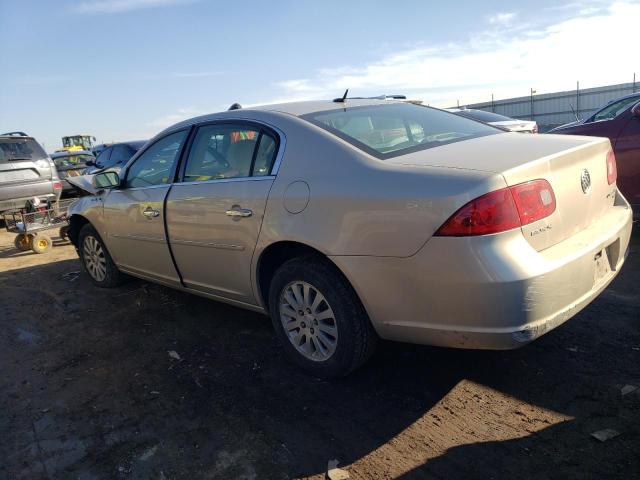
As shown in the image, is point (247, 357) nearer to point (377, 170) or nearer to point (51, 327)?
point (377, 170)

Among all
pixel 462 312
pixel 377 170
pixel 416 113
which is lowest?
pixel 462 312

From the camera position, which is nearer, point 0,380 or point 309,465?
point 309,465

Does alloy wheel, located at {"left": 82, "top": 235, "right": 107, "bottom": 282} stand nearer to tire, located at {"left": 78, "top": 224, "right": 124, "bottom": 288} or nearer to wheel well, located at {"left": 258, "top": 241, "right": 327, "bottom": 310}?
tire, located at {"left": 78, "top": 224, "right": 124, "bottom": 288}

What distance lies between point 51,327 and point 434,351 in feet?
11.0

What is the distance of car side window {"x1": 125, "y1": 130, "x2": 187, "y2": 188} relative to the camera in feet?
13.2

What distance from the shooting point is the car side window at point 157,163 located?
4035 mm

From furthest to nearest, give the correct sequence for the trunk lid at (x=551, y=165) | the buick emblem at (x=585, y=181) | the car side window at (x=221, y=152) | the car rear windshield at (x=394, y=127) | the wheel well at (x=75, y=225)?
the wheel well at (x=75, y=225), the car side window at (x=221, y=152), the car rear windshield at (x=394, y=127), the buick emblem at (x=585, y=181), the trunk lid at (x=551, y=165)

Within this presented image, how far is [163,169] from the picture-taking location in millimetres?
4129

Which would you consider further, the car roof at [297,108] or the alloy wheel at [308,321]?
the car roof at [297,108]

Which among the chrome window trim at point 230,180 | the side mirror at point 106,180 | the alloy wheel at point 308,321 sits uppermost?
the side mirror at point 106,180

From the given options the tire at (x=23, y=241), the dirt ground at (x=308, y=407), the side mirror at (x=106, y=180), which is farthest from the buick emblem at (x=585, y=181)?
the tire at (x=23, y=241)

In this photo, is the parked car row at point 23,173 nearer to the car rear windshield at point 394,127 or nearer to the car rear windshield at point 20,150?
the car rear windshield at point 20,150

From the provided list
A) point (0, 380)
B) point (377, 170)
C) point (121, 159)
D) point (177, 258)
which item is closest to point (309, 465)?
point (377, 170)

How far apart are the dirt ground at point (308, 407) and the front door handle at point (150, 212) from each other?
95 cm
